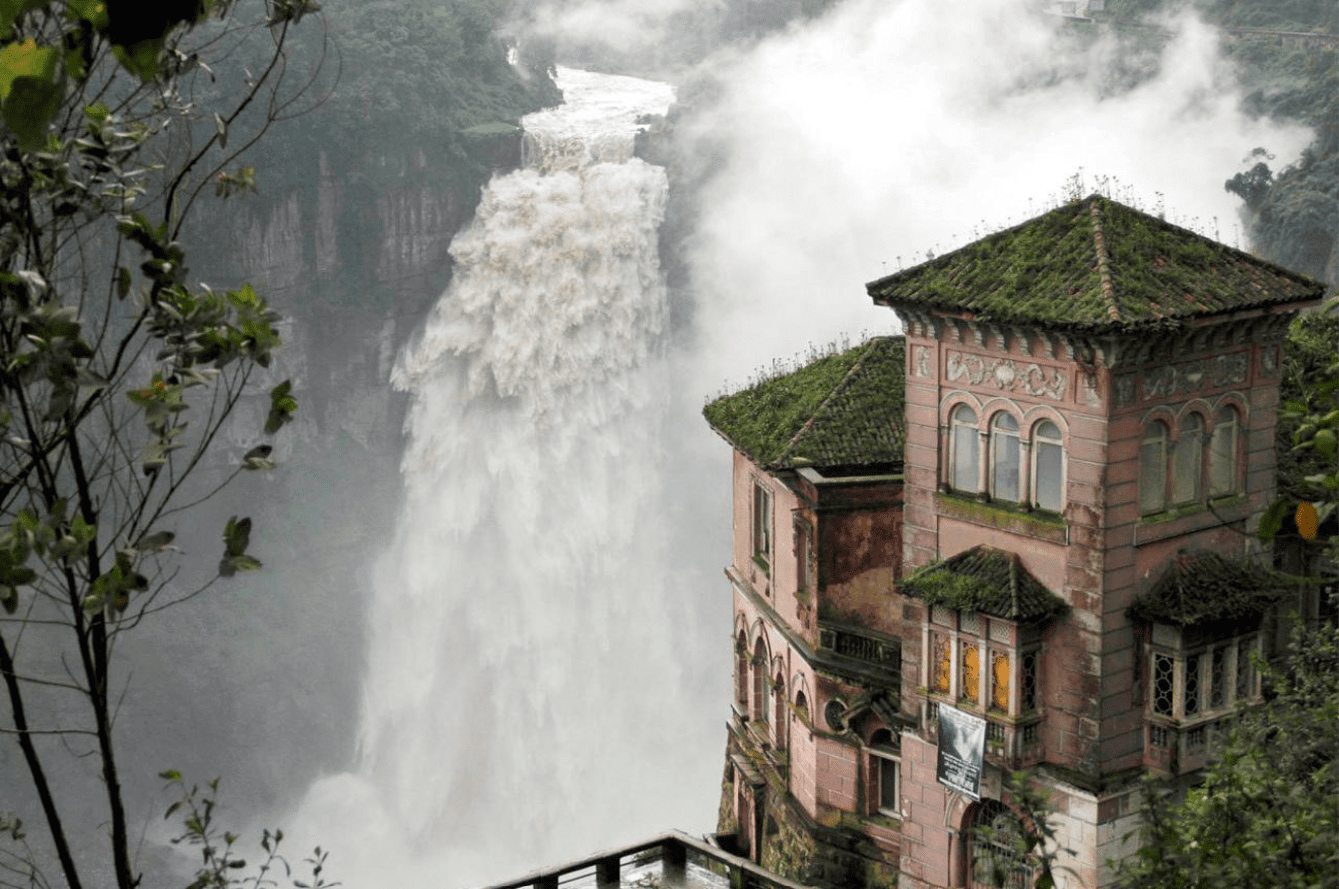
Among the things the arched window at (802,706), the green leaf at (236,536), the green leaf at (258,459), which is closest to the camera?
the green leaf at (236,536)

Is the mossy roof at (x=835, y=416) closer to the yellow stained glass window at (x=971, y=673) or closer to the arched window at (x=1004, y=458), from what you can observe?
the arched window at (x=1004, y=458)

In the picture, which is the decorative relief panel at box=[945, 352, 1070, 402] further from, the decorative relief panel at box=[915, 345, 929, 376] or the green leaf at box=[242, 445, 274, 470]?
the green leaf at box=[242, 445, 274, 470]

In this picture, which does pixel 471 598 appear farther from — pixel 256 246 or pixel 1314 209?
pixel 1314 209

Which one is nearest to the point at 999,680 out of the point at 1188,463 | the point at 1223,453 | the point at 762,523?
the point at 1188,463

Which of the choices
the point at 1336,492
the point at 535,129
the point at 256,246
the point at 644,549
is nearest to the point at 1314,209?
the point at 644,549

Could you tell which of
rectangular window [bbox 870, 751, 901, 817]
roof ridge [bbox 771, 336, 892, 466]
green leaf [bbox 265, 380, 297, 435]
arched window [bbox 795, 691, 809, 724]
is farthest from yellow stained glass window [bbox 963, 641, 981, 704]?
green leaf [bbox 265, 380, 297, 435]

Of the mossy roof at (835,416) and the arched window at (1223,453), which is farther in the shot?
the mossy roof at (835,416)

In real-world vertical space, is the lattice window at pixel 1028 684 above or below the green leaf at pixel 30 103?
below

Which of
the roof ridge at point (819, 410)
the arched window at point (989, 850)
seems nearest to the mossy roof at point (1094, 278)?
the roof ridge at point (819, 410)
